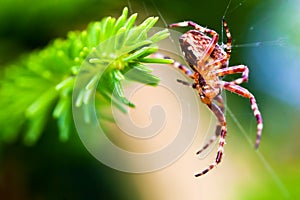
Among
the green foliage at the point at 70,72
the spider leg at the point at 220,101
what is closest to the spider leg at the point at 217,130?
the spider leg at the point at 220,101

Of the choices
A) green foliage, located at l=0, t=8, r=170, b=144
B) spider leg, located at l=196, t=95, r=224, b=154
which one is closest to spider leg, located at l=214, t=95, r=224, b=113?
spider leg, located at l=196, t=95, r=224, b=154

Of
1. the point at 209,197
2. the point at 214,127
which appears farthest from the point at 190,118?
the point at 209,197

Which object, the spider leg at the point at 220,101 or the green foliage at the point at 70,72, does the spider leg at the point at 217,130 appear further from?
the green foliage at the point at 70,72

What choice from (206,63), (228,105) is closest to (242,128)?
(228,105)

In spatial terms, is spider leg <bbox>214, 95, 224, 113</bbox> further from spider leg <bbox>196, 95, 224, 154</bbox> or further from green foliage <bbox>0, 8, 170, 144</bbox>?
green foliage <bbox>0, 8, 170, 144</bbox>

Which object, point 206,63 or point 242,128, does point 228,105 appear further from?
point 206,63
